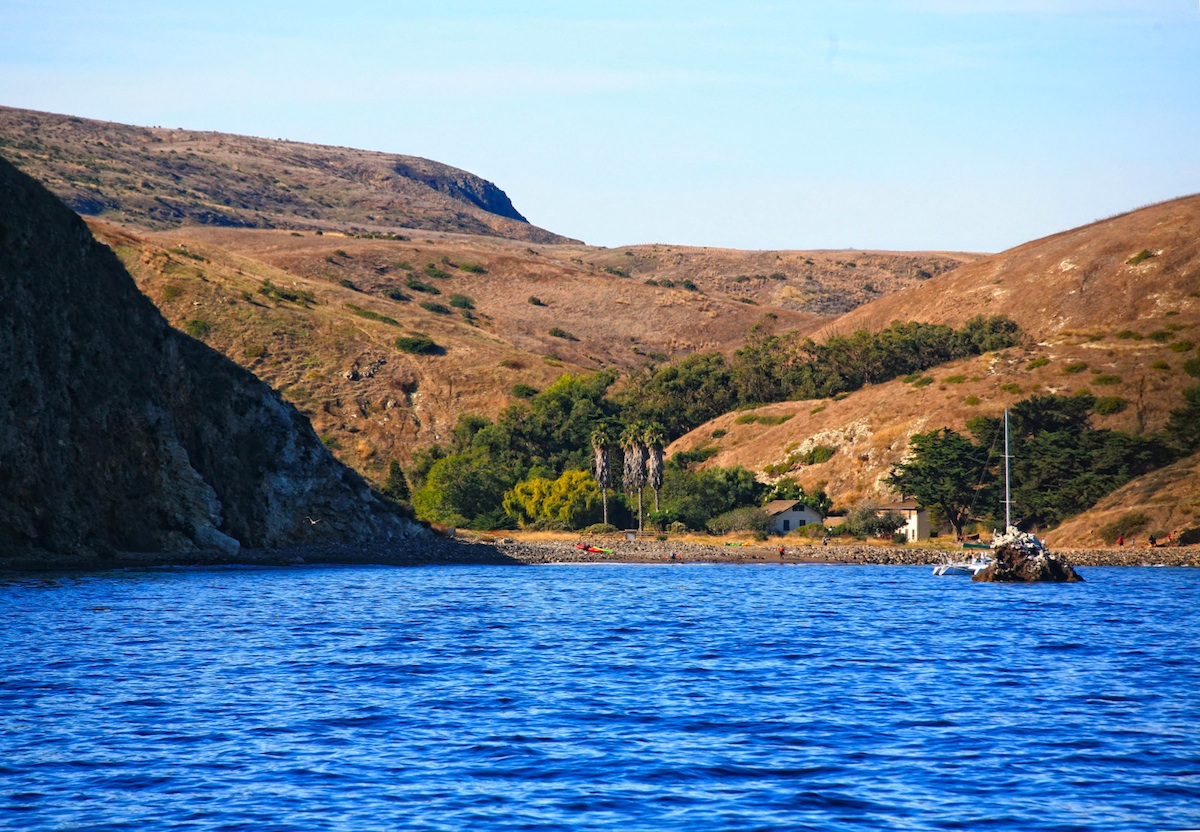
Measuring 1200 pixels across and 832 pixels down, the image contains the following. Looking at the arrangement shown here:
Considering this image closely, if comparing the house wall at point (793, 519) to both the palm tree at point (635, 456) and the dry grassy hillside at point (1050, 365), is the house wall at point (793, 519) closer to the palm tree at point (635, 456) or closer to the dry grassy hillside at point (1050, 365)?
the dry grassy hillside at point (1050, 365)

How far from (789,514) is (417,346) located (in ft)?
186

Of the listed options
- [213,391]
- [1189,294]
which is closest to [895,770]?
[213,391]

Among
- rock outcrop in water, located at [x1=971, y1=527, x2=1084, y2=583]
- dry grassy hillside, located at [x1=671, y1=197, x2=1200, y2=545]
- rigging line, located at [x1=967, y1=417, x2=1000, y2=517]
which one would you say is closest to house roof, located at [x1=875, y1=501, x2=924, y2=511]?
dry grassy hillside, located at [x1=671, y1=197, x2=1200, y2=545]

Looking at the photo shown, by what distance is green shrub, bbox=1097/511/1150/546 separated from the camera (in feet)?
273

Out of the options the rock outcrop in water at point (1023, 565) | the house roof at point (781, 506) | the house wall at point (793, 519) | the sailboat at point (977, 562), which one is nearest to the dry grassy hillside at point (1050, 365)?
the house wall at point (793, 519)

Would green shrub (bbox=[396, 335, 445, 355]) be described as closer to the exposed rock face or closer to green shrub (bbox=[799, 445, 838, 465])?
green shrub (bbox=[799, 445, 838, 465])

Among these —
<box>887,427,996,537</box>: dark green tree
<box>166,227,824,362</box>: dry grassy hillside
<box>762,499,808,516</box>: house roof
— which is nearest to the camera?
<box>887,427,996,537</box>: dark green tree

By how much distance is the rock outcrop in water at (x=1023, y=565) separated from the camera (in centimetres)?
6581

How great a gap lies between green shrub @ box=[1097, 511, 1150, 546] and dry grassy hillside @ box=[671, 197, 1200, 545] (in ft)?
3.30

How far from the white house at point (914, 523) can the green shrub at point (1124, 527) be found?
14359mm

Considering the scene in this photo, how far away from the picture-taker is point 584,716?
24.9m

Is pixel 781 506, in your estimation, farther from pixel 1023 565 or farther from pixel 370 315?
pixel 370 315

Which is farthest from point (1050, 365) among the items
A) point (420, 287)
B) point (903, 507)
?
point (420, 287)

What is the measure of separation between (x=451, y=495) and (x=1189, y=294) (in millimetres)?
85364
